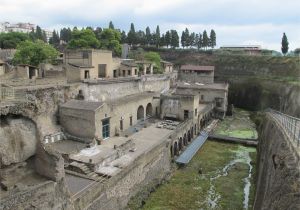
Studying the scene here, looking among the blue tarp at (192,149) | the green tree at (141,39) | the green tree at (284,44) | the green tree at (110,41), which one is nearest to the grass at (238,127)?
the blue tarp at (192,149)

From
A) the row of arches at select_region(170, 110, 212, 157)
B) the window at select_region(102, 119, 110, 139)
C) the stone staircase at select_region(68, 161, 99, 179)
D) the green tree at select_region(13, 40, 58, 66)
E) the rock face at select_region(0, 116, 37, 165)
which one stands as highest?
the green tree at select_region(13, 40, 58, 66)

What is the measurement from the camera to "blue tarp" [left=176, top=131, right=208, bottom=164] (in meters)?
23.8

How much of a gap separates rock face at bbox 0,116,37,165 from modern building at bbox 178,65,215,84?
137 ft

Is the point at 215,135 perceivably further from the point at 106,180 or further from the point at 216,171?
the point at 106,180

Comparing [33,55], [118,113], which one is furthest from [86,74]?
[33,55]

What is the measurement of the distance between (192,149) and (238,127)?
1183 cm

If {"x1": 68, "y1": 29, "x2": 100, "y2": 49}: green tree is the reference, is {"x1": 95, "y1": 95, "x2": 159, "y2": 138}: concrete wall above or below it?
below

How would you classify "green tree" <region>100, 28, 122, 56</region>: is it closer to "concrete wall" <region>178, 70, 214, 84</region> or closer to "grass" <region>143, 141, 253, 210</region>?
"concrete wall" <region>178, 70, 214, 84</region>

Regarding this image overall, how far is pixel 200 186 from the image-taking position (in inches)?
785

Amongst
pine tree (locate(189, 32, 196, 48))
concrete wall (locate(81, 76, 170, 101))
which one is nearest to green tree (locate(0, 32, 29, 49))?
concrete wall (locate(81, 76, 170, 101))

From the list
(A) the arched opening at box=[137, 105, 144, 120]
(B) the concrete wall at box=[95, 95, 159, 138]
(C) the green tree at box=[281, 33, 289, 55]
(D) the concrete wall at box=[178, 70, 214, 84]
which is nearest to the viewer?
(B) the concrete wall at box=[95, 95, 159, 138]

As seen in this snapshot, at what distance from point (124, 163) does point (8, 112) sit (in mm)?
8941

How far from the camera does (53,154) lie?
1173 centimetres

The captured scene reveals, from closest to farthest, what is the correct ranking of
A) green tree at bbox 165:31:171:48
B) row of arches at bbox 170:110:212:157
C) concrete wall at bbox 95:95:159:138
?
Result: concrete wall at bbox 95:95:159:138, row of arches at bbox 170:110:212:157, green tree at bbox 165:31:171:48
